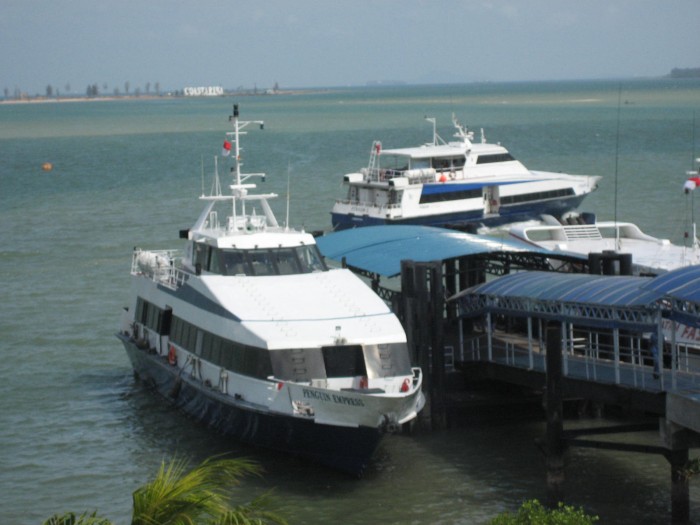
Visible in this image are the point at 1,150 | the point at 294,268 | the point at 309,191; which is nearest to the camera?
the point at 294,268

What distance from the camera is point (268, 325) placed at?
78.6ft

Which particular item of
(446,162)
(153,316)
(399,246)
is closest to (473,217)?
(446,162)

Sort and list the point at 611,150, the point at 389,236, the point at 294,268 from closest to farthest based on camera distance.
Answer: the point at 294,268, the point at 389,236, the point at 611,150

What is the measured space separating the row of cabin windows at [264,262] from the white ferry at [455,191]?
28084 mm

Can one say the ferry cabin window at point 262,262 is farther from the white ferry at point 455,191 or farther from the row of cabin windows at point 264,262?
the white ferry at point 455,191

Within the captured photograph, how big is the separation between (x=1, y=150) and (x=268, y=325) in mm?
118328

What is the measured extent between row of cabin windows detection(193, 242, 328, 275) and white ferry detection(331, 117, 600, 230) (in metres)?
28.1

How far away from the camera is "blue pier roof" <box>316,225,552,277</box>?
2845cm

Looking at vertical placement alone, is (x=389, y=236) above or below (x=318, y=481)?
above

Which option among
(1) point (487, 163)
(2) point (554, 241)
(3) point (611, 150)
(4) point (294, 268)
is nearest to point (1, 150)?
(3) point (611, 150)

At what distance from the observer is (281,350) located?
76.7ft

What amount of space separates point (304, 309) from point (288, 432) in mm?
2580

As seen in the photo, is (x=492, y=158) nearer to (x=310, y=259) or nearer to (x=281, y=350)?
(x=310, y=259)

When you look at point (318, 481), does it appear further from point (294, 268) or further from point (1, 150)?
point (1, 150)
